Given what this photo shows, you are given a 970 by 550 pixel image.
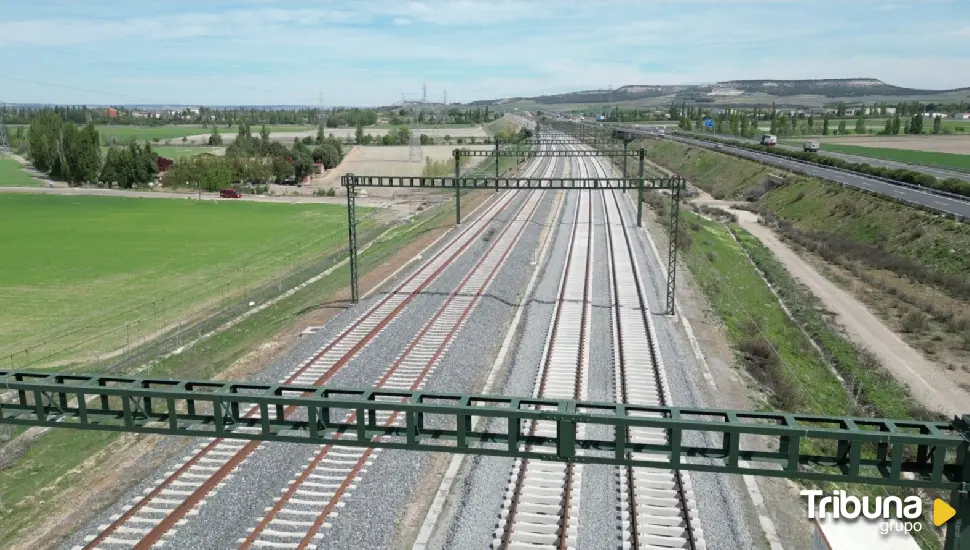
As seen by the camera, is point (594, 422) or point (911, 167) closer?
point (594, 422)

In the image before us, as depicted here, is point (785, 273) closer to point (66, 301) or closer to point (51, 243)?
point (66, 301)

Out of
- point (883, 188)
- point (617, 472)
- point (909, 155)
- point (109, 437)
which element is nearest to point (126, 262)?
point (109, 437)

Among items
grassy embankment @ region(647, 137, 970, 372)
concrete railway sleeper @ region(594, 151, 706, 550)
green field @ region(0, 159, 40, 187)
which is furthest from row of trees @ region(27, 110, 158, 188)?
grassy embankment @ region(647, 137, 970, 372)

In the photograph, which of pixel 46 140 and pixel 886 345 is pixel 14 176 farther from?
pixel 886 345

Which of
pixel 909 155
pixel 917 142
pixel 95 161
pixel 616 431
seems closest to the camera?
pixel 616 431

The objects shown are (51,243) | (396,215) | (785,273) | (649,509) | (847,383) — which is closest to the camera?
(649,509)

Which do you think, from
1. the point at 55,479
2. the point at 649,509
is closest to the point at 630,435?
the point at 649,509

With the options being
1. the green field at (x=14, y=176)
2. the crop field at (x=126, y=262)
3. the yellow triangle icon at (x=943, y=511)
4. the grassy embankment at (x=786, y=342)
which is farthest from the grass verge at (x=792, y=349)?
the green field at (x=14, y=176)
